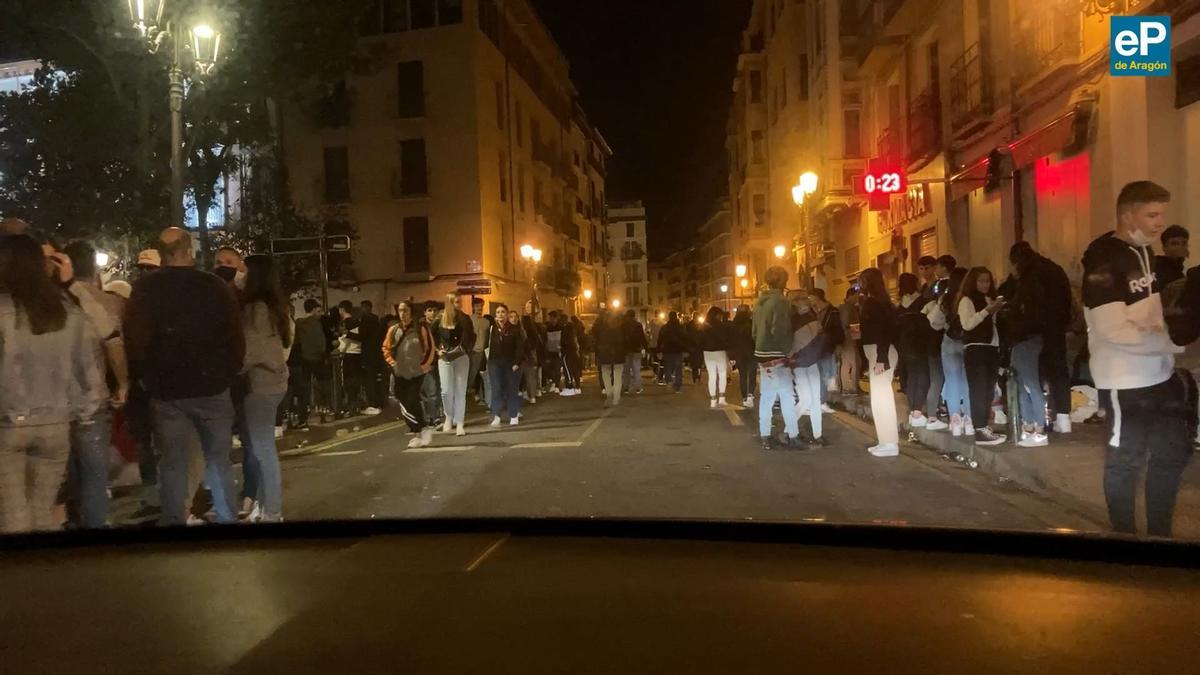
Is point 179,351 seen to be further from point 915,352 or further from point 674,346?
point 674,346

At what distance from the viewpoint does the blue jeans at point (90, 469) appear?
5160 mm

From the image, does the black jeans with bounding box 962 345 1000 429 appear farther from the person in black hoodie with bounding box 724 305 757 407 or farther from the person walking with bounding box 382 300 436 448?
the person in black hoodie with bounding box 724 305 757 407

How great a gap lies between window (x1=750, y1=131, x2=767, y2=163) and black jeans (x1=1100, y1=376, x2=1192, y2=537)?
42.5 m

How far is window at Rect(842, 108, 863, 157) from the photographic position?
27.6 metres

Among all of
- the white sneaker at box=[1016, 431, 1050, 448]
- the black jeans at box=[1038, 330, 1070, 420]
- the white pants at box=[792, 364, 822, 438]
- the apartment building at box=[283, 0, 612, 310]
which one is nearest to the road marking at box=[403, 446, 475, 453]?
the white pants at box=[792, 364, 822, 438]

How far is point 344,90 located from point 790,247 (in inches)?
755

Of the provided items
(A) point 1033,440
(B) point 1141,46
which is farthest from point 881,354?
(B) point 1141,46

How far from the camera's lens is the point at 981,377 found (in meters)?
9.04

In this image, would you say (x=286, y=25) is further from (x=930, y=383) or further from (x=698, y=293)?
(x=698, y=293)

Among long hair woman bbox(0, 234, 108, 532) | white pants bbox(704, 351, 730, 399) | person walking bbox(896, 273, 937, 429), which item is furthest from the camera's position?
white pants bbox(704, 351, 730, 399)

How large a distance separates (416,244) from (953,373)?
→ 99.0 feet

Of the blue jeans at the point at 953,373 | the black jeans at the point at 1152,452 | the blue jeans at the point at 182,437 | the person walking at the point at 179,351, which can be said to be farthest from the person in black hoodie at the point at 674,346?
the black jeans at the point at 1152,452

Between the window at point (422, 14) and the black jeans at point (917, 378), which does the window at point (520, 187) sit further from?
the black jeans at point (917, 378)

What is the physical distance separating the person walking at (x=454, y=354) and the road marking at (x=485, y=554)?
794 cm
